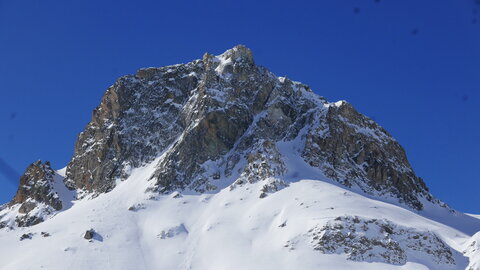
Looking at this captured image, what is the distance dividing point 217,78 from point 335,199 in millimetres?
48188

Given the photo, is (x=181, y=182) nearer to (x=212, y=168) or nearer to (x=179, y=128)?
(x=212, y=168)

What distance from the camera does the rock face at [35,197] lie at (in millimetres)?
118438

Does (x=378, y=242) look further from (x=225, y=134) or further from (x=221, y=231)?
(x=225, y=134)

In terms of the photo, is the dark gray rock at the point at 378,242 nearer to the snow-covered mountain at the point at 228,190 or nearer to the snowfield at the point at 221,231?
the snow-covered mountain at the point at 228,190

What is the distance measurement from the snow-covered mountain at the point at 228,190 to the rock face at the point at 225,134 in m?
0.31

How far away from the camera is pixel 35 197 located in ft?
408

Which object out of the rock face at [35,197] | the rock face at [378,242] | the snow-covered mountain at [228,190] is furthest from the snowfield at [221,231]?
the rock face at [35,197]

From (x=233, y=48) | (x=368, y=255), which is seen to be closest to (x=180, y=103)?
(x=233, y=48)

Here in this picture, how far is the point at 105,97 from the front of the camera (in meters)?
142

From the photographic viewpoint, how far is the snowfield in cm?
8381

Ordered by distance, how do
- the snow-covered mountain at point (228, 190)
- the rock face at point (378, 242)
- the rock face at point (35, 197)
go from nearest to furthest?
1. the rock face at point (378, 242)
2. the snow-covered mountain at point (228, 190)
3. the rock face at point (35, 197)

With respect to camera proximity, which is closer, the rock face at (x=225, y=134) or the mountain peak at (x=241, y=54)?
the rock face at (x=225, y=134)

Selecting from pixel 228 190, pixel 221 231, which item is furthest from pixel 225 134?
pixel 221 231

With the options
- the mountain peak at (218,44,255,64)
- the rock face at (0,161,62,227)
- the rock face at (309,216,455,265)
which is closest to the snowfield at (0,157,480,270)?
the rock face at (309,216,455,265)
